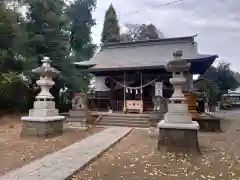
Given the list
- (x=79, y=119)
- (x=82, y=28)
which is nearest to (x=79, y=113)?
(x=79, y=119)

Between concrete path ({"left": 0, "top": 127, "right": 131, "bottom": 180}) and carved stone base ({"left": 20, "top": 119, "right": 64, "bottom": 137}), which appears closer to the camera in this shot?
concrete path ({"left": 0, "top": 127, "right": 131, "bottom": 180})

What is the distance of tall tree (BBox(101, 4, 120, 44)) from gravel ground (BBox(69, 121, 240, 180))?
61.4ft

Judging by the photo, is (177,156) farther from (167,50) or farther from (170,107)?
(167,50)

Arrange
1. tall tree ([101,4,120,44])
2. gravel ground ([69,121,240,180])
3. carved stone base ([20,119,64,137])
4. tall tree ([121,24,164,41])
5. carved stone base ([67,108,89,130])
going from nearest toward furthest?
1. gravel ground ([69,121,240,180])
2. carved stone base ([20,119,64,137])
3. carved stone base ([67,108,89,130])
4. tall tree ([101,4,120,44])
5. tall tree ([121,24,164,41])

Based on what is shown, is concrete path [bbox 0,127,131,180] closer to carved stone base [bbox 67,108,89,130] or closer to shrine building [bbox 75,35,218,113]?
carved stone base [bbox 67,108,89,130]

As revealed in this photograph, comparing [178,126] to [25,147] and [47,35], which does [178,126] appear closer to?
[25,147]

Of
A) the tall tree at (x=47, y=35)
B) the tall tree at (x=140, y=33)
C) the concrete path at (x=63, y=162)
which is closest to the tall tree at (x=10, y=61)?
the tall tree at (x=47, y=35)

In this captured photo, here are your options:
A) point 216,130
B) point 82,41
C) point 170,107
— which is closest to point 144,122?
point 216,130

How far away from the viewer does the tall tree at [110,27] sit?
2410 centimetres

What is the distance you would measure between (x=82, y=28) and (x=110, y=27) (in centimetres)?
504

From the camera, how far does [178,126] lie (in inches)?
238

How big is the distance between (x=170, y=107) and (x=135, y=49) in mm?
11618

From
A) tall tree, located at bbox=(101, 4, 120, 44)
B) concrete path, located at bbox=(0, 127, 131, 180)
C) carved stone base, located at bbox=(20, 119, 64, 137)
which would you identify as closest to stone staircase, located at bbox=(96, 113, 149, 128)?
carved stone base, located at bbox=(20, 119, 64, 137)

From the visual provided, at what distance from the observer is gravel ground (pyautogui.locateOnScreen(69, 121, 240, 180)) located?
4.29 meters
